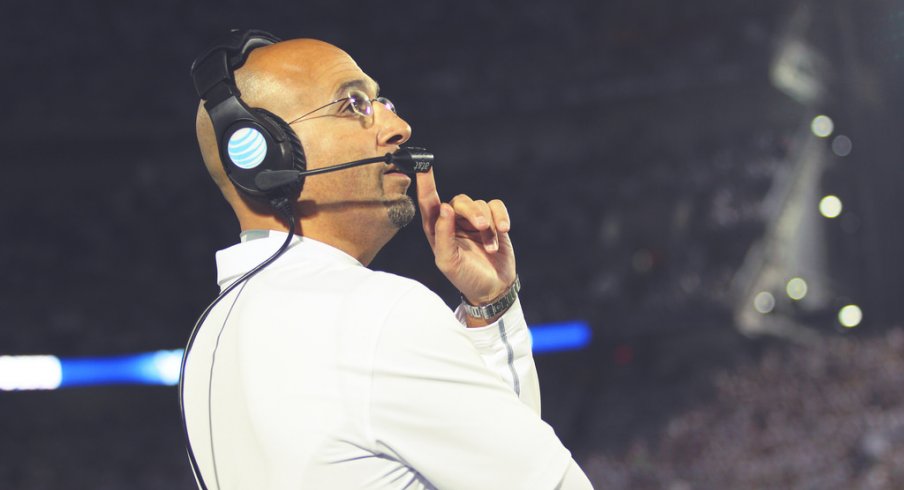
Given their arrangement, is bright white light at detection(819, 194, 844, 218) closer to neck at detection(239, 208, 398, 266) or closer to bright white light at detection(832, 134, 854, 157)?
bright white light at detection(832, 134, 854, 157)

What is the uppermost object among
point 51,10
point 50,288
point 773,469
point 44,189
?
point 51,10

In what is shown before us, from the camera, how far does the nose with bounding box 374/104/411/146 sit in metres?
1.17

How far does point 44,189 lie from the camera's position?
11.1 metres

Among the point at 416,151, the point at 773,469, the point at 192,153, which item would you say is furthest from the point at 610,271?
the point at 416,151

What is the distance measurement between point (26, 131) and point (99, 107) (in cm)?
88

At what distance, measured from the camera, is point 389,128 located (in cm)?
118

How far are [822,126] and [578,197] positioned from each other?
3382 mm

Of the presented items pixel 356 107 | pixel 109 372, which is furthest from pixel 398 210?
pixel 109 372

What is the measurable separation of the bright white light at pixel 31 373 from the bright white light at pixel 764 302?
8.73 metres

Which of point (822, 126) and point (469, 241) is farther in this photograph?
point (822, 126)

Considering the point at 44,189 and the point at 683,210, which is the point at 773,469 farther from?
the point at 44,189

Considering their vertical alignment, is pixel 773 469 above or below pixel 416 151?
below

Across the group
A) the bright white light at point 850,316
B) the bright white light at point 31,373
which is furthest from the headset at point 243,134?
the bright white light at point 850,316

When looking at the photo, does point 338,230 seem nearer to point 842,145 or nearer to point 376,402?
point 376,402
